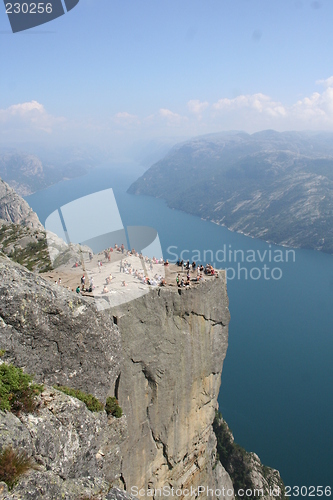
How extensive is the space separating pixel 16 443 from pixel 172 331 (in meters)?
8.78

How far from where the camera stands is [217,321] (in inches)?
648

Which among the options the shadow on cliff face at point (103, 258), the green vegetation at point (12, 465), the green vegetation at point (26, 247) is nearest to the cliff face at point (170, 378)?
the shadow on cliff face at point (103, 258)

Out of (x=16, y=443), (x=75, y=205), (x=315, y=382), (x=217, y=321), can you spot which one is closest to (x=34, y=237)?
(x=75, y=205)

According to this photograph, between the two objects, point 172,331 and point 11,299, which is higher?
point 11,299

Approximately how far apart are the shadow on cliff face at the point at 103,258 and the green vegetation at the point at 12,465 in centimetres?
582

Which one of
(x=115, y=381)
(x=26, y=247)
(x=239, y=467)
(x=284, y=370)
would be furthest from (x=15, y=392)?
(x=284, y=370)

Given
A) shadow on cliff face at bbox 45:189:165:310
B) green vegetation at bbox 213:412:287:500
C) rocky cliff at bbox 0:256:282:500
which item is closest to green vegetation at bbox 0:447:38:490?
rocky cliff at bbox 0:256:282:500

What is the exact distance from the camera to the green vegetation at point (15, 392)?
22.6 feet

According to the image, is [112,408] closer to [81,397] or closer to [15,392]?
[81,397]

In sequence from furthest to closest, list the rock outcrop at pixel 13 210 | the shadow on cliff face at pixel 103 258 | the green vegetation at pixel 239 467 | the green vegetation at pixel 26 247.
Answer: the rock outcrop at pixel 13 210
the green vegetation at pixel 239 467
the green vegetation at pixel 26 247
the shadow on cliff face at pixel 103 258

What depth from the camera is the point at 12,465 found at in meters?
5.73

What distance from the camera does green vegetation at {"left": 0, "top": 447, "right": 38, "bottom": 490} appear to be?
5.57m

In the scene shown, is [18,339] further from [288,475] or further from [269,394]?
[269,394]

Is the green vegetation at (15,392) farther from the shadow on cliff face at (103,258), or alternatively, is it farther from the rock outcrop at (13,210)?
the rock outcrop at (13,210)
